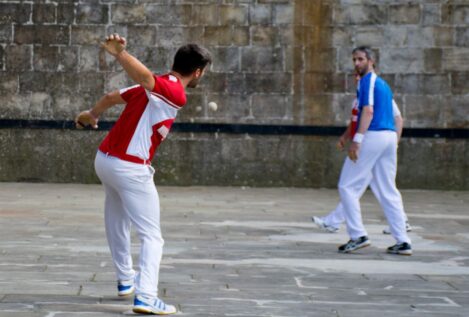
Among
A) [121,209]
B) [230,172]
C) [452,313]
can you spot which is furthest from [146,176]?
[230,172]

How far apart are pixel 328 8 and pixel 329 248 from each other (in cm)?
751

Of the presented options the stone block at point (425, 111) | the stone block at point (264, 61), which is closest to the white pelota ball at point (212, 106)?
the stone block at point (264, 61)

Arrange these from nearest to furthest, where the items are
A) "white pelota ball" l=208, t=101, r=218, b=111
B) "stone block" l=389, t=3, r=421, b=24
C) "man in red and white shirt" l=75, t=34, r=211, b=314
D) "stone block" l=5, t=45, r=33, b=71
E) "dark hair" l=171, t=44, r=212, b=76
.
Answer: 1. "man in red and white shirt" l=75, t=34, r=211, b=314
2. "dark hair" l=171, t=44, r=212, b=76
3. "white pelota ball" l=208, t=101, r=218, b=111
4. "stone block" l=389, t=3, r=421, b=24
5. "stone block" l=5, t=45, r=33, b=71

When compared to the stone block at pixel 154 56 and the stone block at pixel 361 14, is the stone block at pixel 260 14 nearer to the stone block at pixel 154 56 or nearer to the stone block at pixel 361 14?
the stone block at pixel 361 14

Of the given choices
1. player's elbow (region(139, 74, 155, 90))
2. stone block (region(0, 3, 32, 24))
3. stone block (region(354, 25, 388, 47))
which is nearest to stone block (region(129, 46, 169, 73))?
stone block (region(0, 3, 32, 24))

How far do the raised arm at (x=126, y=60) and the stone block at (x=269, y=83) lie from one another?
10882 millimetres

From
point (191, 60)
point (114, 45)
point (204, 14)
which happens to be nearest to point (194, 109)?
point (204, 14)

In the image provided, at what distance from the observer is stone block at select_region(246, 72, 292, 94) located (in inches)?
702

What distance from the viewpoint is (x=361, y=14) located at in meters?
17.7

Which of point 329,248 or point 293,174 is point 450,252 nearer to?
point 329,248

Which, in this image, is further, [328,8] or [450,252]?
[328,8]

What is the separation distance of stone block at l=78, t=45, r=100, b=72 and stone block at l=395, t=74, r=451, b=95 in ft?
13.9

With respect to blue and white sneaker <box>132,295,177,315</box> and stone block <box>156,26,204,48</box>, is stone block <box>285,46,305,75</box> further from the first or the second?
blue and white sneaker <box>132,295,177,315</box>

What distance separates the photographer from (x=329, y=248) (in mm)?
10828
